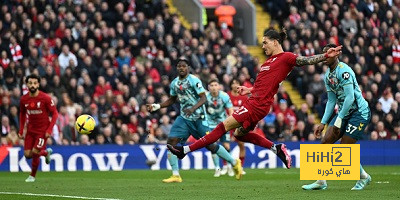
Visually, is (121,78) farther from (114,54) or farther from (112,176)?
(112,176)

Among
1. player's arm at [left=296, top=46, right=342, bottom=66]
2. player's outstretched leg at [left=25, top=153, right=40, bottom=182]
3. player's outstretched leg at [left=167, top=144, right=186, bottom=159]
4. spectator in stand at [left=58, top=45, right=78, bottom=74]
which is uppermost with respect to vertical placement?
spectator in stand at [left=58, top=45, right=78, bottom=74]

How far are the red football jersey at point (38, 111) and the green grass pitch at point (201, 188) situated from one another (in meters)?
1.11

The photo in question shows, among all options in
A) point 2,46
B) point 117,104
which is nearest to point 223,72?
point 117,104

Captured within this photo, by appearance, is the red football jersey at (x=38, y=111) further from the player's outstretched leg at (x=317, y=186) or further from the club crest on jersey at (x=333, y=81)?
the club crest on jersey at (x=333, y=81)

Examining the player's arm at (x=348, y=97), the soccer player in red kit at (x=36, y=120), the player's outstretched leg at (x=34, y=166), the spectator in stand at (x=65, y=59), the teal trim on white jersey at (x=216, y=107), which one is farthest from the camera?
the spectator in stand at (x=65, y=59)

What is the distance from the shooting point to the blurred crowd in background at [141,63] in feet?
92.0

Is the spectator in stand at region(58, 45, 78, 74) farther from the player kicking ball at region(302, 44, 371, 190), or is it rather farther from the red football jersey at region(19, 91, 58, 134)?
the player kicking ball at region(302, 44, 371, 190)

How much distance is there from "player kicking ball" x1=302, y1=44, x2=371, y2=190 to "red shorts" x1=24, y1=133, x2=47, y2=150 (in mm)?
6875

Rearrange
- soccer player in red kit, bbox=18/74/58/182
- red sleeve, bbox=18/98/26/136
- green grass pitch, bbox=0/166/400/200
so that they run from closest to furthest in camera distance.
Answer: green grass pitch, bbox=0/166/400/200 < soccer player in red kit, bbox=18/74/58/182 < red sleeve, bbox=18/98/26/136

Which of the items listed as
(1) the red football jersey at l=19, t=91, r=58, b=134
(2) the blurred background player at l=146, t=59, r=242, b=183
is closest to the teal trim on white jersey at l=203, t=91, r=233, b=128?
(2) the blurred background player at l=146, t=59, r=242, b=183

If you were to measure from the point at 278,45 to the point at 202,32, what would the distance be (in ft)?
55.1

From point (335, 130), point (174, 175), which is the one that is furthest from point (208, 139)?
point (174, 175)

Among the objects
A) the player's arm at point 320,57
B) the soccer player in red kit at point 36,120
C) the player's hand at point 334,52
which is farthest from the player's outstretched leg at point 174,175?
the player's hand at point 334,52

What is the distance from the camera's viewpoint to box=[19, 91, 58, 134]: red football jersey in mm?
21594
